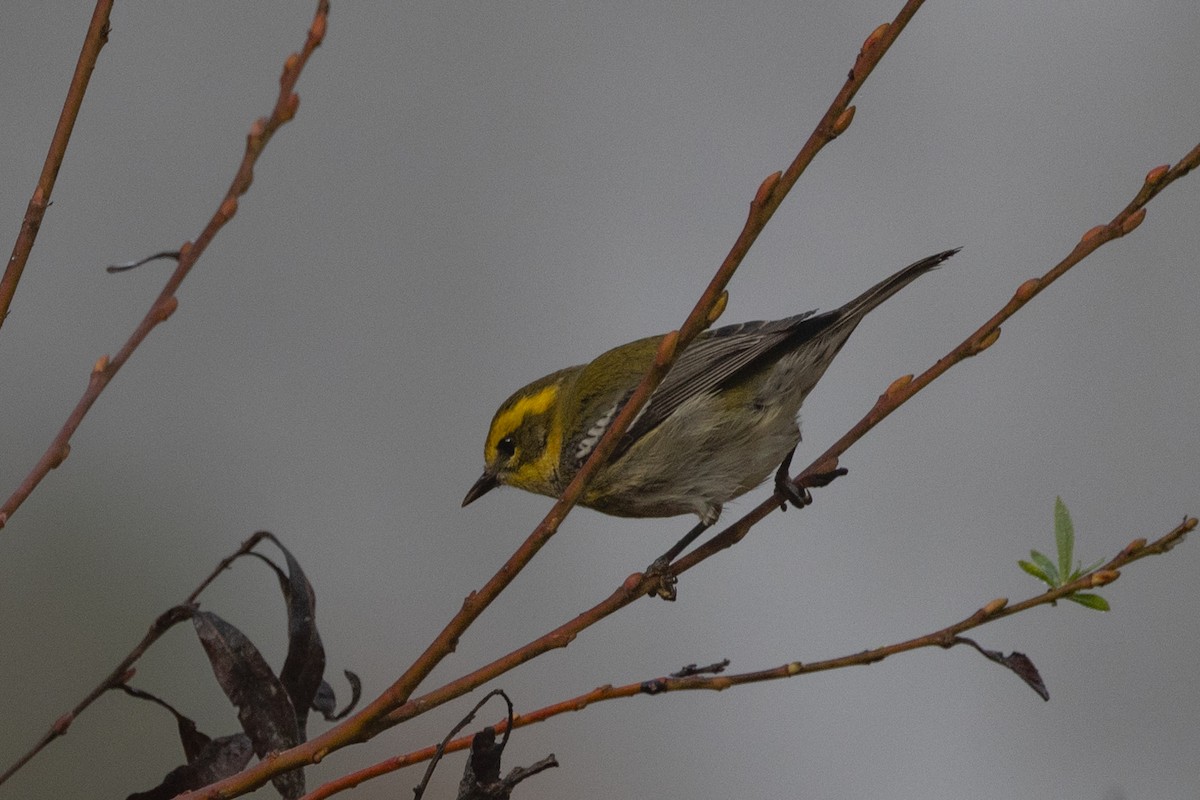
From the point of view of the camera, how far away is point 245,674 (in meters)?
1.36

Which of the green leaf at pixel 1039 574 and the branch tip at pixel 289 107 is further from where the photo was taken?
the green leaf at pixel 1039 574

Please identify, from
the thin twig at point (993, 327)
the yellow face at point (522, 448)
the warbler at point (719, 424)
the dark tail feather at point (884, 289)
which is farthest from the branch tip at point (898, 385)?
the yellow face at point (522, 448)

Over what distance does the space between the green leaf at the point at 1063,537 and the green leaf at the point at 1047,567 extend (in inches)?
0.5

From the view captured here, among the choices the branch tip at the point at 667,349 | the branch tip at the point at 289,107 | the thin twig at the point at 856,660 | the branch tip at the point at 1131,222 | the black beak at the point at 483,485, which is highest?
the black beak at the point at 483,485

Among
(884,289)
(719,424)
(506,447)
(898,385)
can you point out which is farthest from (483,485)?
(898,385)

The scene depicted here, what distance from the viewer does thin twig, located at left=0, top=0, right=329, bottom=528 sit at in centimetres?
103

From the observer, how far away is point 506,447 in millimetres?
2961

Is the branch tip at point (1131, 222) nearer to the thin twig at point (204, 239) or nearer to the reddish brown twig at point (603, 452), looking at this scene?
the reddish brown twig at point (603, 452)

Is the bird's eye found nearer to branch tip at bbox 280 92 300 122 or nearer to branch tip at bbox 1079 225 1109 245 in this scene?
branch tip at bbox 1079 225 1109 245

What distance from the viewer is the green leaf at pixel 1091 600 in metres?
1.28

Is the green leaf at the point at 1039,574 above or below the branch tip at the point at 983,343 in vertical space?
below

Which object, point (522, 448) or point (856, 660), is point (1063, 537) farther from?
point (522, 448)

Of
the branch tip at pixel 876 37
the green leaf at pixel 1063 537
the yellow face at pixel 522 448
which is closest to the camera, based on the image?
the branch tip at pixel 876 37

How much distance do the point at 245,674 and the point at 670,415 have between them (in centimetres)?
141
